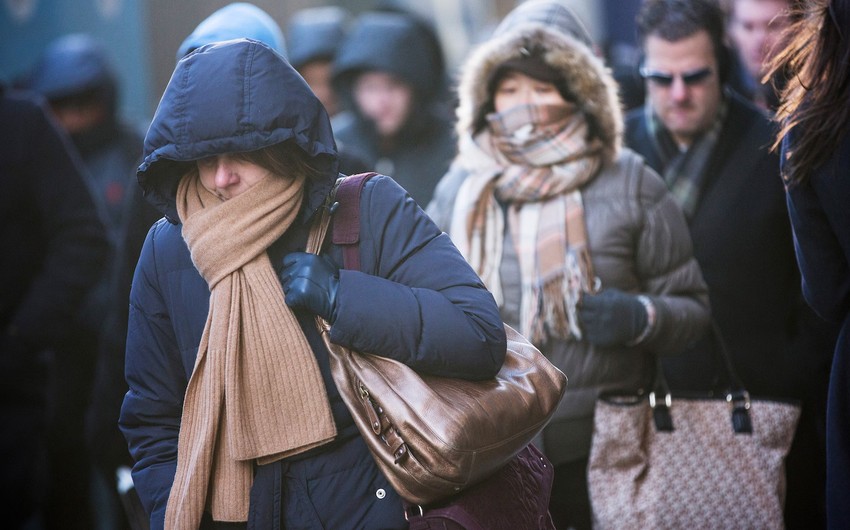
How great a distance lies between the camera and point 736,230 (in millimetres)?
4457

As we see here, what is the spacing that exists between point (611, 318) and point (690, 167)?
4.01 feet

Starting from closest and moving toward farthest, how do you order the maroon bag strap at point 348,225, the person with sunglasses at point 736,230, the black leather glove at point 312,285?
the black leather glove at point 312,285
the maroon bag strap at point 348,225
the person with sunglasses at point 736,230

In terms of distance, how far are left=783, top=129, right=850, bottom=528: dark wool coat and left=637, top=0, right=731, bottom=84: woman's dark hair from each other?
1766 millimetres

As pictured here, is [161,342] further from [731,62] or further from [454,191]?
[731,62]

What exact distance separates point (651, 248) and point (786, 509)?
1.18 m

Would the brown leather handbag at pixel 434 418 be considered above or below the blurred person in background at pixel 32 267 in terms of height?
above

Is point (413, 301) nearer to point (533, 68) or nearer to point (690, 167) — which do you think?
point (533, 68)

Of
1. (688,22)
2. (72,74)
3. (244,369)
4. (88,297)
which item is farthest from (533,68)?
(72,74)

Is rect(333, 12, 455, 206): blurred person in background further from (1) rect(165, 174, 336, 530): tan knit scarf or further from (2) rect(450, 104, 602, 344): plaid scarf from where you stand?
(1) rect(165, 174, 336, 530): tan knit scarf

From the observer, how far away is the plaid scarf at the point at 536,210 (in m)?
3.76

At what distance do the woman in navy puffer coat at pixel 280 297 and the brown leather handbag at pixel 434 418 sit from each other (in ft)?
0.17

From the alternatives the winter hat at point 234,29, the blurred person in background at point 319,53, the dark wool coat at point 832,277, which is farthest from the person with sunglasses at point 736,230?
the blurred person in background at point 319,53

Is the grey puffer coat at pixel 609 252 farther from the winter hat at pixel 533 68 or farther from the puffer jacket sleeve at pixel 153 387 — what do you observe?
the puffer jacket sleeve at pixel 153 387

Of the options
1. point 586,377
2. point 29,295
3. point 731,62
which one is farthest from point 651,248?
point 29,295
